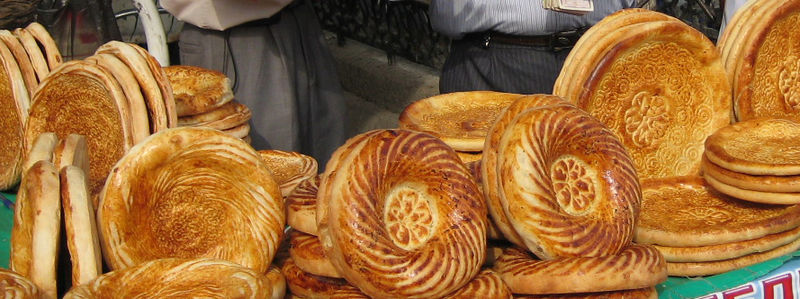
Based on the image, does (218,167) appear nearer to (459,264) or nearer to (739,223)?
(459,264)

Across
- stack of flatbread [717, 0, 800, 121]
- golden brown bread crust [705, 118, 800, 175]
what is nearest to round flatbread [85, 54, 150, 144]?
golden brown bread crust [705, 118, 800, 175]

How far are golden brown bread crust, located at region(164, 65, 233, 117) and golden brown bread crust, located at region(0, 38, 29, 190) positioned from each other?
47cm

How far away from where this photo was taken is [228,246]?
63.4 inches

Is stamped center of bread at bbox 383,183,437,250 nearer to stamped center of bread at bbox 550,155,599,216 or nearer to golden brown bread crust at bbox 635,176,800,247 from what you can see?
stamped center of bread at bbox 550,155,599,216

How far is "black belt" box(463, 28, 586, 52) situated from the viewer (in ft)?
11.7

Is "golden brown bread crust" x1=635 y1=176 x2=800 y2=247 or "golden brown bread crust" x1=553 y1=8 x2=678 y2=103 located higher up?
"golden brown bread crust" x1=553 y1=8 x2=678 y2=103

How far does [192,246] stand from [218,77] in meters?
1.27

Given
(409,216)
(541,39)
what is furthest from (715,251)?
(541,39)

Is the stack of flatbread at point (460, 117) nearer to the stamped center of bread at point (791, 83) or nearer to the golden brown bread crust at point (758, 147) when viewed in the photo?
the golden brown bread crust at point (758, 147)

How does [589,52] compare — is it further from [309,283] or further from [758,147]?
[309,283]

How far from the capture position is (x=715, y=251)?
1820mm

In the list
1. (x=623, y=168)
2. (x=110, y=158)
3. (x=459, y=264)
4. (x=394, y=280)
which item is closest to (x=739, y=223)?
(x=623, y=168)

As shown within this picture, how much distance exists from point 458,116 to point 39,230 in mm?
1377

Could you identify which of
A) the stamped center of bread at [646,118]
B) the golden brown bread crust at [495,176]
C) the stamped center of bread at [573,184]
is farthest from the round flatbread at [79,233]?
the stamped center of bread at [646,118]
